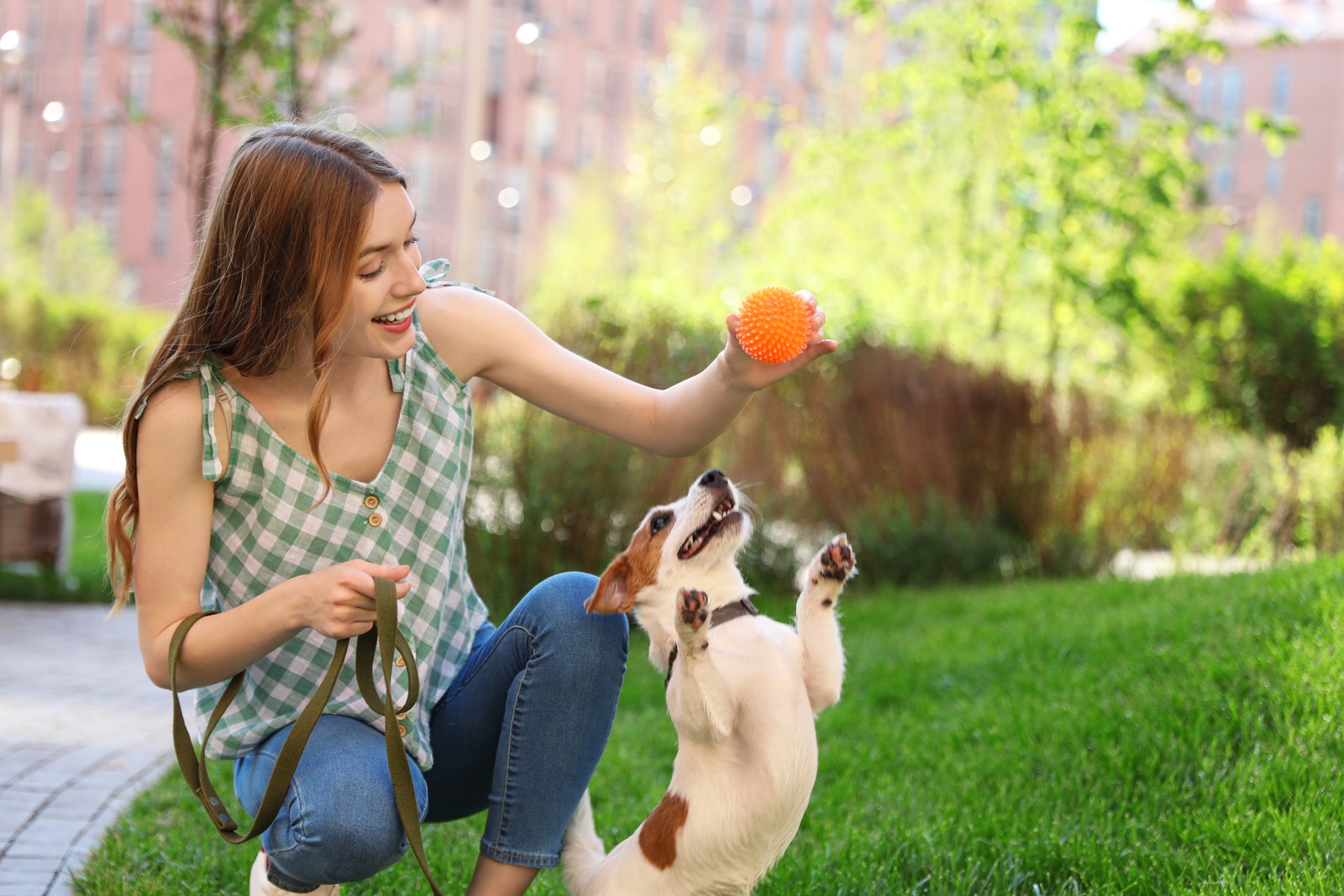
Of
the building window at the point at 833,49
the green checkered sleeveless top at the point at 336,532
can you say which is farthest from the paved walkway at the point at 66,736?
the building window at the point at 833,49

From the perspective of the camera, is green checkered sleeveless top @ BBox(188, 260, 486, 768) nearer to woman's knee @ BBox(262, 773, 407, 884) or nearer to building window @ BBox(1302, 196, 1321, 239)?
woman's knee @ BBox(262, 773, 407, 884)

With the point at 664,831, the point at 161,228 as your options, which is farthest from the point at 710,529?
the point at 161,228

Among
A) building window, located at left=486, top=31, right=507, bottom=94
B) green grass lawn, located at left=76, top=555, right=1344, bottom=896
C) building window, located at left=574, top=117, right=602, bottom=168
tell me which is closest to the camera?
green grass lawn, located at left=76, top=555, right=1344, bottom=896

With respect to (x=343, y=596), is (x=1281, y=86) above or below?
above

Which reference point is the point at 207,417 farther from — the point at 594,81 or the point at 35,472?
the point at 594,81

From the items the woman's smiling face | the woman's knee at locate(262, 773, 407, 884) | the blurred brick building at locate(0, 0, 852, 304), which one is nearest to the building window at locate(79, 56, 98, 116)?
the blurred brick building at locate(0, 0, 852, 304)

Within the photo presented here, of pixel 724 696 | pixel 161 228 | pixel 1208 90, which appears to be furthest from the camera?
pixel 1208 90

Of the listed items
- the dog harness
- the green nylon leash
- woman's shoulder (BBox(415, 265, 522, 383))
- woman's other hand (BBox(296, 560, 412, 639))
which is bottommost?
the green nylon leash

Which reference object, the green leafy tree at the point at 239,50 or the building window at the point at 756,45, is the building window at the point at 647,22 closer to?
the building window at the point at 756,45

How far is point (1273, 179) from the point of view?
56.8 m

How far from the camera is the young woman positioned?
1.99 m

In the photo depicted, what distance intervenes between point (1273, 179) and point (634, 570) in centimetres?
6314

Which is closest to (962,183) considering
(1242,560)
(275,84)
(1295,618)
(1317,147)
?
(1242,560)

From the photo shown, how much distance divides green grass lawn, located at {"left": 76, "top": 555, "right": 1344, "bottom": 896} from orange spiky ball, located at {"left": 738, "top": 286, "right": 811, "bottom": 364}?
125 centimetres
